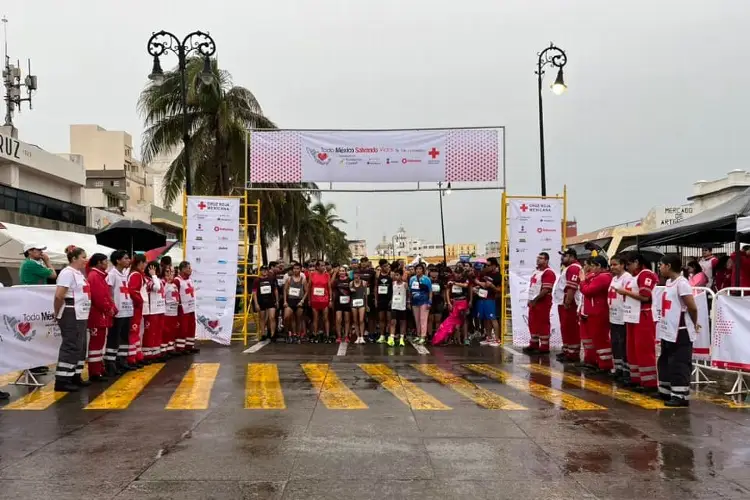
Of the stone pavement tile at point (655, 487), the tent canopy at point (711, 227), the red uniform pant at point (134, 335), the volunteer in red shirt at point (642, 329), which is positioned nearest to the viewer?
the stone pavement tile at point (655, 487)

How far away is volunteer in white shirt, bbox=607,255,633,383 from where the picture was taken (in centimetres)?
1001

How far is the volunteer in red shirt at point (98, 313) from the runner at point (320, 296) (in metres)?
6.21

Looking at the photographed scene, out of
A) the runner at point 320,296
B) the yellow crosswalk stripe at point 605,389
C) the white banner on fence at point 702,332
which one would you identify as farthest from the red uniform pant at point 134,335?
the white banner on fence at point 702,332

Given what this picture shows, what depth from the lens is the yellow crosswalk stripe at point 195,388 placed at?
8.15 m

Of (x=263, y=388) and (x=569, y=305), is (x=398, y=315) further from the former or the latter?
(x=263, y=388)

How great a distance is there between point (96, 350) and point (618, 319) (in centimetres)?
813

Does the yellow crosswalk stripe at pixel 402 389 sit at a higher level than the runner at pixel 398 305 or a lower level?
lower

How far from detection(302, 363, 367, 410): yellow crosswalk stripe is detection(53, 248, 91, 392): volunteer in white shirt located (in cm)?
343

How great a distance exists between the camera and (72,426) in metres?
7.01

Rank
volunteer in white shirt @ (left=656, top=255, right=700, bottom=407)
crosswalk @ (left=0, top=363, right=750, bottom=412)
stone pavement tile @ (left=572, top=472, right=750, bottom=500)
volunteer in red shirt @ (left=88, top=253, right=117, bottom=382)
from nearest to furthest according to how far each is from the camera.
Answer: stone pavement tile @ (left=572, top=472, right=750, bottom=500)
crosswalk @ (left=0, top=363, right=750, bottom=412)
volunteer in white shirt @ (left=656, top=255, right=700, bottom=407)
volunteer in red shirt @ (left=88, top=253, right=117, bottom=382)

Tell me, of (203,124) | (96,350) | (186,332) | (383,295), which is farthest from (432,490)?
(203,124)

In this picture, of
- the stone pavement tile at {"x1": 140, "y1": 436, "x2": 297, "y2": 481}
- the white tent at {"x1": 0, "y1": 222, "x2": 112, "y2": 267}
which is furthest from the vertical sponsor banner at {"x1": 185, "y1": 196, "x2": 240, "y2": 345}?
the stone pavement tile at {"x1": 140, "y1": 436, "x2": 297, "y2": 481}

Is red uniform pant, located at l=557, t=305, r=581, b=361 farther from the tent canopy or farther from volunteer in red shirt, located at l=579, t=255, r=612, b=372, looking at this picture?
the tent canopy

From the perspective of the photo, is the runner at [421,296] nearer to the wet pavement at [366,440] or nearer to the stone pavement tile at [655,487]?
the wet pavement at [366,440]
